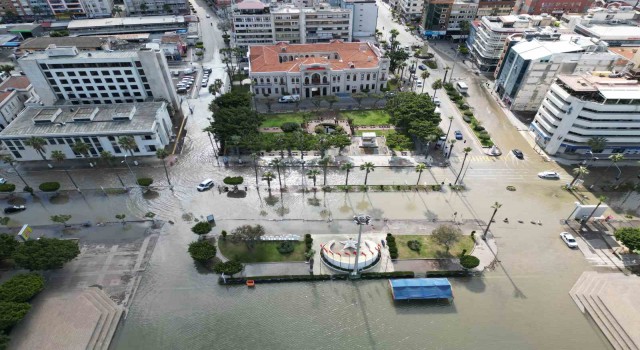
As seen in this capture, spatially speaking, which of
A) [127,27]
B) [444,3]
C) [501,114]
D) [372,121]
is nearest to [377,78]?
[372,121]

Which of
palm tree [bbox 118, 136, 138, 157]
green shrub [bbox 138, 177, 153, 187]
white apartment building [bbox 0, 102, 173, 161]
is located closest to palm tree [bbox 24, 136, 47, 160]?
white apartment building [bbox 0, 102, 173, 161]

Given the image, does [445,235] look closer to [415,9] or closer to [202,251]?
[202,251]

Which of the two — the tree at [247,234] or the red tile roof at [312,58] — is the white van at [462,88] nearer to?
the red tile roof at [312,58]

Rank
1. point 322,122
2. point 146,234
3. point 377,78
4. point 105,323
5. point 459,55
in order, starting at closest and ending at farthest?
point 105,323, point 146,234, point 322,122, point 377,78, point 459,55

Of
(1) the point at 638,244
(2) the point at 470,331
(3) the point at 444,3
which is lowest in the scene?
(2) the point at 470,331

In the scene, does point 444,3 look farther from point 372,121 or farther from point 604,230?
point 604,230

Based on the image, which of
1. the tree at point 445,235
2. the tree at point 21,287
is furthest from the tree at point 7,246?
the tree at point 445,235
